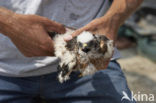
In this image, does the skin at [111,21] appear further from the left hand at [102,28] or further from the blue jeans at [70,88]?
the blue jeans at [70,88]

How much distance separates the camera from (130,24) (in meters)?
3.66

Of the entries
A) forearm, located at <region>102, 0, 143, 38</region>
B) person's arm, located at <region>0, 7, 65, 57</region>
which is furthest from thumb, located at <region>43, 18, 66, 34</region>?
forearm, located at <region>102, 0, 143, 38</region>

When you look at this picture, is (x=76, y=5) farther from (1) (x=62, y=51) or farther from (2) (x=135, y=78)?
(2) (x=135, y=78)

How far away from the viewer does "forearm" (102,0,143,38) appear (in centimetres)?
115

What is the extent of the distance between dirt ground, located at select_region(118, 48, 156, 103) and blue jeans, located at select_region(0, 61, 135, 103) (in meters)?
1.20

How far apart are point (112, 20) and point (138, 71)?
1.89m

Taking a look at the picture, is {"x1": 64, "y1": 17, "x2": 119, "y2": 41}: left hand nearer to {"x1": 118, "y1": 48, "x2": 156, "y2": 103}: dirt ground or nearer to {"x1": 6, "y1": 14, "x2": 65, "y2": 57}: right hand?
{"x1": 6, "y1": 14, "x2": 65, "y2": 57}: right hand

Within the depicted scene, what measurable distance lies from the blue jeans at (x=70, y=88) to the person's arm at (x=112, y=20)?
0.25 metres

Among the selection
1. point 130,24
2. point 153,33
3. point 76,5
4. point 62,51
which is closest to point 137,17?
point 130,24

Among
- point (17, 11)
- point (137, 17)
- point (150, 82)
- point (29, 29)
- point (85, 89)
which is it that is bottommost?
point (150, 82)

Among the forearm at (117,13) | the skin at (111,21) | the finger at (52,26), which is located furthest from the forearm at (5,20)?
the forearm at (117,13)

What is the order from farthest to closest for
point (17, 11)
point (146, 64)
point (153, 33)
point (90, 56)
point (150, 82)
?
point (153, 33) < point (146, 64) < point (150, 82) < point (17, 11) < point (90, 56)

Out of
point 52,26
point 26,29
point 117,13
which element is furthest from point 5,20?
point 117,13

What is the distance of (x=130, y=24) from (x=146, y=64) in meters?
0.81
